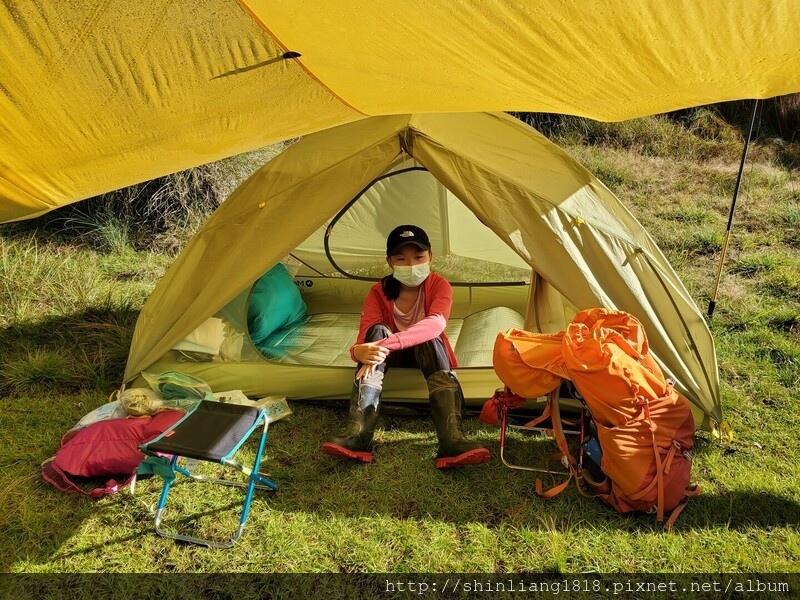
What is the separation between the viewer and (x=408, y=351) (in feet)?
10.6

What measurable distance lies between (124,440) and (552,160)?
2.49 meters

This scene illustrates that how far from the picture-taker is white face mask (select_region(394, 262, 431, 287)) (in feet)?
10.5

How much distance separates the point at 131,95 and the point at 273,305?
2.06m

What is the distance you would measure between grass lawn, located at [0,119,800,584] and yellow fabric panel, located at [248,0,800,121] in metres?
1.59

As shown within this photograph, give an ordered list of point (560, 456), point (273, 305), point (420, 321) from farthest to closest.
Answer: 1. point (273, 305)
2. point (420, 321)
3. point (560, 456)

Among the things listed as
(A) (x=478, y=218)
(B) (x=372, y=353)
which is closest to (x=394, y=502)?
(B) (x=372, y=353)

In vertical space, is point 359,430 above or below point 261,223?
below

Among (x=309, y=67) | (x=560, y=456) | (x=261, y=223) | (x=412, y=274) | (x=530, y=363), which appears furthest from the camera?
(x=261, y=223)

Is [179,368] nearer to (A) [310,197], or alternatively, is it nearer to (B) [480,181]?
(A) [310,197]

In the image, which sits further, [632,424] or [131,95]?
[632,424]

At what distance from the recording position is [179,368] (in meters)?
3.39

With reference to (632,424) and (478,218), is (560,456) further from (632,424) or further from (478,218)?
(478,218)

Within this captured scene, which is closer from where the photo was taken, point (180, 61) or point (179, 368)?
point (180, 61)

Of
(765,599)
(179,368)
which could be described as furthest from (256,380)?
(765,599)
